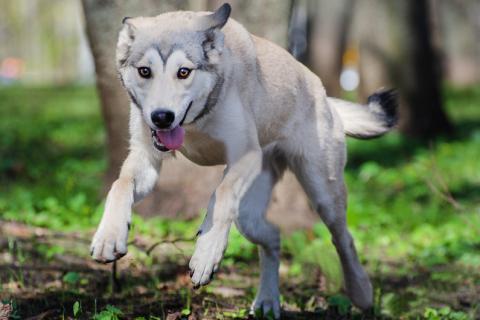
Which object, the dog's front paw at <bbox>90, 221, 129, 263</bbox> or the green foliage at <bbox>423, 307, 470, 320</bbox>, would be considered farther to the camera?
the green foliage at <bbox>423, 307, 470, 320</bbox>

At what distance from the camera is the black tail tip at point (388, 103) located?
5688mm

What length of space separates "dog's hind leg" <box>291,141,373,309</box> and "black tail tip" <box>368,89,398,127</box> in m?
0.60

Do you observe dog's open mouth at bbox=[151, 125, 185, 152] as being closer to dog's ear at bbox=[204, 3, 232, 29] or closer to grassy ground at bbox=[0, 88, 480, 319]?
dog's ear at bbox=[204, 3, 232, 29]

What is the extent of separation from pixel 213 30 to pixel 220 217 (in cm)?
90

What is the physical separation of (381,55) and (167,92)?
28.8 ft

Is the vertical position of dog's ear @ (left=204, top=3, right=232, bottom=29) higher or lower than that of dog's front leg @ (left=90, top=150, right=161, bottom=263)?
higher

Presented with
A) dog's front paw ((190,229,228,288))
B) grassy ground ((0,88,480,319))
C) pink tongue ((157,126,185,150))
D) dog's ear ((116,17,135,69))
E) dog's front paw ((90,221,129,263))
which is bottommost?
grassy ground ((0,88,480,319))

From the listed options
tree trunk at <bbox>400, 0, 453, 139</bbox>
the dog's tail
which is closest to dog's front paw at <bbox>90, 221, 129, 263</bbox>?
the dog's tail

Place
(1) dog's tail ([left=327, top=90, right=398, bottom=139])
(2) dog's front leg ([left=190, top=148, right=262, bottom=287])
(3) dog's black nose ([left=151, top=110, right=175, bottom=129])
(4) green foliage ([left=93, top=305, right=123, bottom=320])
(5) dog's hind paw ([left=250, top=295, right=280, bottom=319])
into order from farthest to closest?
(1) dog's tail ([left=327, top=90, right=398, bottom=139]), (5) dog's hind paw ([left=250, top=295, right=280, bottom=319]), (4) green foliage ([left=93, top=305, right=123, bottom=320]), (2) dog's front leg ([left=190, top=148, right=262, bottom=287]), (3) dog's black nose ([left=151, top=110, right=175, bottom=129])

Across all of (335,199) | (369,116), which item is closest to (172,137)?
(335,199)

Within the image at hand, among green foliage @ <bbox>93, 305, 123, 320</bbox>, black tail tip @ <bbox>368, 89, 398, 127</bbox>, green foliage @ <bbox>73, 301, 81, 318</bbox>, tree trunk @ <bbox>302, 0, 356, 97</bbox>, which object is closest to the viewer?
green foliage @ <bbox>93, 305, 123, 320</bbox>

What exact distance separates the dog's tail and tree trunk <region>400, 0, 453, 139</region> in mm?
6506

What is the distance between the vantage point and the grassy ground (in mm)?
4996

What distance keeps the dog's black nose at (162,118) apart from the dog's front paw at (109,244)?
1.68 feet
